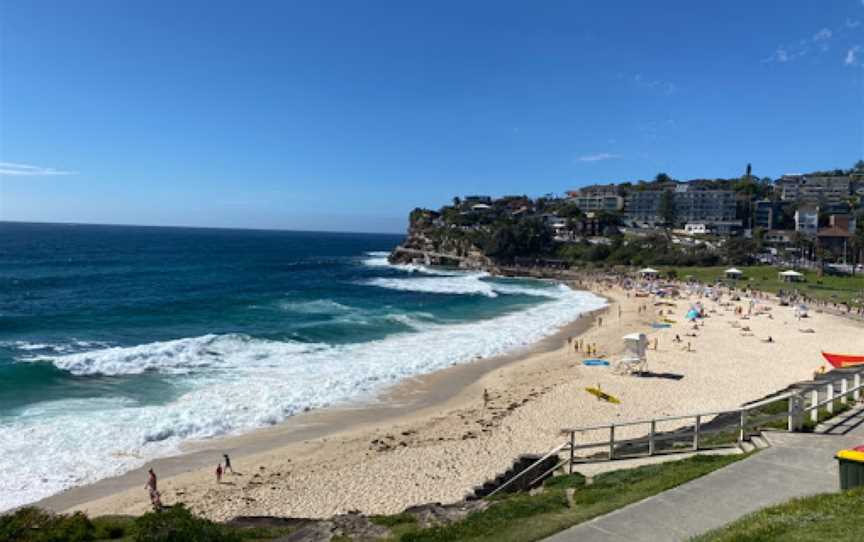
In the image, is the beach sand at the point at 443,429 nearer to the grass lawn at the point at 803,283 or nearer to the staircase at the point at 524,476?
the staircase at the point at 524,476

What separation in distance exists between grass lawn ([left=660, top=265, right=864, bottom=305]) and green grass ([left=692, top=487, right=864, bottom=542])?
52030 mm

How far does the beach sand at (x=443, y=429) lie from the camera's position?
45.7 ft

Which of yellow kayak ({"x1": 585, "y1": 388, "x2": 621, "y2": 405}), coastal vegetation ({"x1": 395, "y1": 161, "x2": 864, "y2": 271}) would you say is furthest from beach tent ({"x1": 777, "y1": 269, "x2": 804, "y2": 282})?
yellow kayak ({"x1": 585, "y1": 388, "x2": 621, "y2": 405})

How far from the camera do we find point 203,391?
74.0 feet

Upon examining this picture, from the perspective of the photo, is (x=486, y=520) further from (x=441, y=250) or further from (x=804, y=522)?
(x=441, y=250)

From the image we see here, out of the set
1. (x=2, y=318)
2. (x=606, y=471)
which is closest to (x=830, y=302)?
(x=606, y=471)

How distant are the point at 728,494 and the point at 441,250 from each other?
104300 mm

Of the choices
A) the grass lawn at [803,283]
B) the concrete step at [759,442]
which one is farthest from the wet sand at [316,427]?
the grass lawn at [803,283]

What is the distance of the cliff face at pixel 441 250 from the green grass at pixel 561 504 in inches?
3464

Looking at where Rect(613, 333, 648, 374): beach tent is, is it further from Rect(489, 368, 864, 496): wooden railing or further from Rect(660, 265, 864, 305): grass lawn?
Rect(660, 265, 864, 305): grass lawn

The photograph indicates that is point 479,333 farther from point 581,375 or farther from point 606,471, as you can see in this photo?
point 606,471

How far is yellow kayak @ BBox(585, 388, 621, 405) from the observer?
21970mm

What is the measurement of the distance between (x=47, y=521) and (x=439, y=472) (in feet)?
30.4

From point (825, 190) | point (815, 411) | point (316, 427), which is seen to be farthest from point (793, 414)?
point (825, 190)
